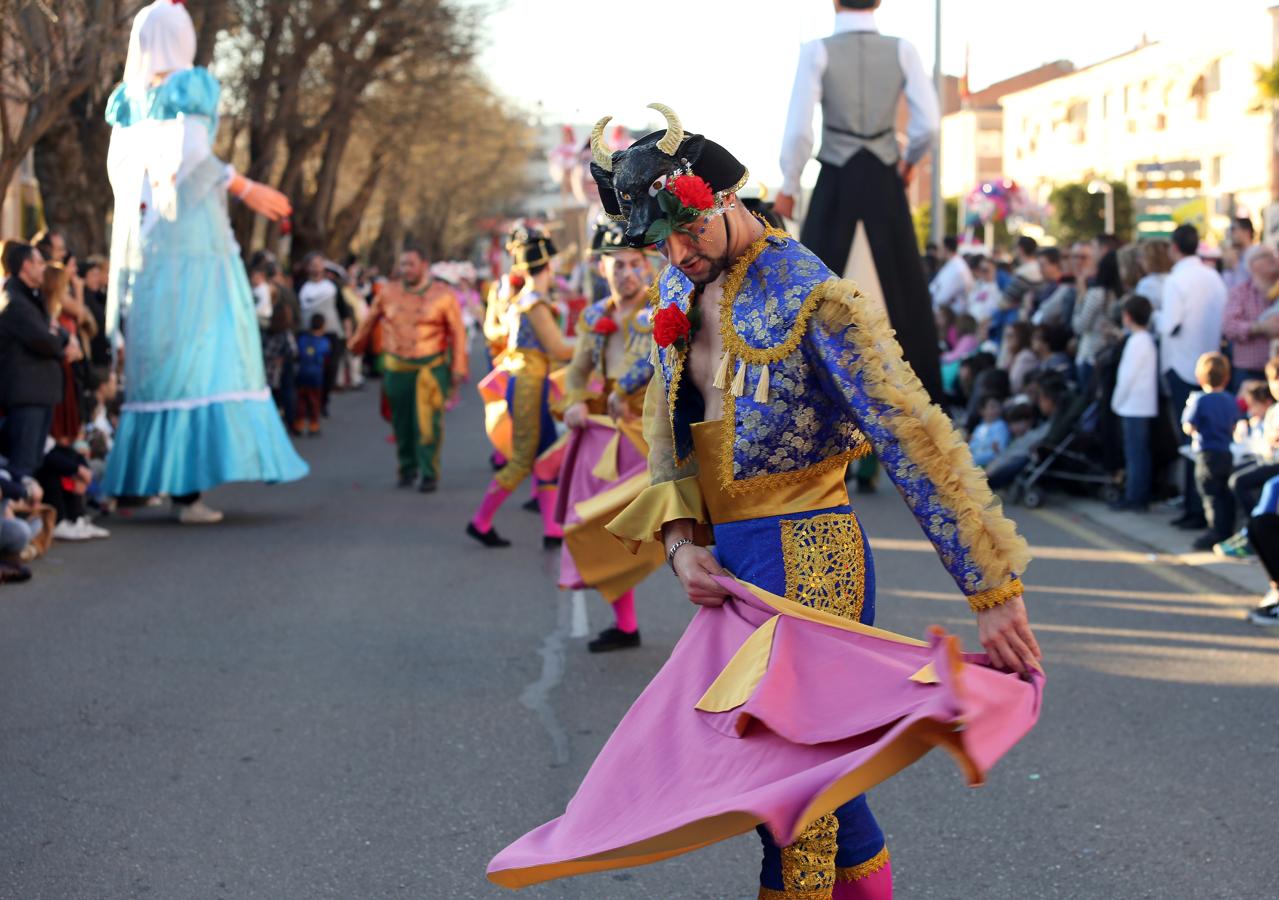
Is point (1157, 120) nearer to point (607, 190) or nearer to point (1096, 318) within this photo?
point (1096, 318)

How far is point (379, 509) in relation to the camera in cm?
1336

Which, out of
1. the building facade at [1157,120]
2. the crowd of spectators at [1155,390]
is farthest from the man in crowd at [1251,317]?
the building facade at [1157,120]

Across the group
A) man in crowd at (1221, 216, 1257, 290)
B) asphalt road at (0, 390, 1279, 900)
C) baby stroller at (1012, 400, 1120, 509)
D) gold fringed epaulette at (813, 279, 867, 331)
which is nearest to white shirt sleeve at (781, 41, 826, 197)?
asphalt road at (0, 390, 1279, 900)

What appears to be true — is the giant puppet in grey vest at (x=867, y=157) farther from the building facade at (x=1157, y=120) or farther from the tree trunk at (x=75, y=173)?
the building facade at (x=1157, y=120)

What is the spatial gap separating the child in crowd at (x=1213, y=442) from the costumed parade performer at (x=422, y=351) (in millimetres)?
6202

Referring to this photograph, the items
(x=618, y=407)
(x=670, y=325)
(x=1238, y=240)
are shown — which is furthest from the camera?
(x=1238, y=240)

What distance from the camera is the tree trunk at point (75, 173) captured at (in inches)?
720

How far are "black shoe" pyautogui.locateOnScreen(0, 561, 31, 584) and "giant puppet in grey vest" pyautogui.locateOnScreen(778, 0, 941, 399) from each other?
474 cm

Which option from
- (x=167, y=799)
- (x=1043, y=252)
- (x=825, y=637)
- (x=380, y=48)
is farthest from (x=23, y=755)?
(x=380, y=48)

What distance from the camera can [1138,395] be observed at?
40.9 ft

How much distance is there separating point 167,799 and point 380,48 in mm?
25722

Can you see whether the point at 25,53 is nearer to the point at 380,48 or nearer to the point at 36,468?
the point at 36,468

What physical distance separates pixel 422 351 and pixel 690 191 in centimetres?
1122

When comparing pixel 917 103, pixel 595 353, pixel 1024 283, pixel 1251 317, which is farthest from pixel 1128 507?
pixel 595 353
